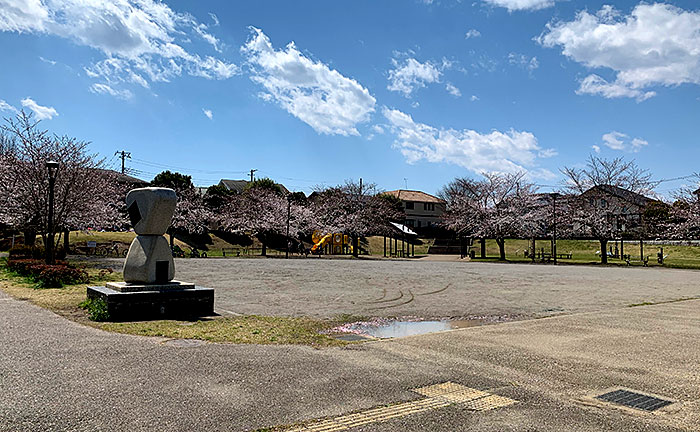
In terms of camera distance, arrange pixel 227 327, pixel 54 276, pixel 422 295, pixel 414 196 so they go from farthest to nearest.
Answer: pixel 414 196
pixel 422 295
pixel 54 276
pixel 227 327

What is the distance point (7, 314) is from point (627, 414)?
1001 centimetres

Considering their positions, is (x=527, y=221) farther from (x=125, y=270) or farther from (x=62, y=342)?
(x=62, y=342)

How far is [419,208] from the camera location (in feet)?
256

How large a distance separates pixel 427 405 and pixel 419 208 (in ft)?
243

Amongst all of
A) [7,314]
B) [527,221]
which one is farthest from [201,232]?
[7,314]

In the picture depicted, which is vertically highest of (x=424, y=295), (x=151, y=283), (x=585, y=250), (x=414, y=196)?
(x=414, y=196)

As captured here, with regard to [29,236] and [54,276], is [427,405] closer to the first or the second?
[54,276]

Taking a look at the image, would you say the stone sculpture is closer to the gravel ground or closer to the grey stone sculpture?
the grey stone sculpture

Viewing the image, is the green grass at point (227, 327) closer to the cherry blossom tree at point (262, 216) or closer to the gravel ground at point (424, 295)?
the gravel ground at point (424, 295)

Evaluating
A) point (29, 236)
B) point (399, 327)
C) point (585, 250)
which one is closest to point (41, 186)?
point (29, 236)

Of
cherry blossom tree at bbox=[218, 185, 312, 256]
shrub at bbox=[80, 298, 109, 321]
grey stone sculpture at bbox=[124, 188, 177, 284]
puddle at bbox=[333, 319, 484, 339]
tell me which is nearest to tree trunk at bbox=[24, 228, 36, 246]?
grey stone sculpture at bbox=[124, 188, 177, 284]

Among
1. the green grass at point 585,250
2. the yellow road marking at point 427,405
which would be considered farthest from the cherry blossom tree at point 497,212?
the yellow road marking at point 427,405

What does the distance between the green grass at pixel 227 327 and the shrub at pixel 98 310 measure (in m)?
0.11

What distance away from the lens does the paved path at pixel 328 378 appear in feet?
13.9
